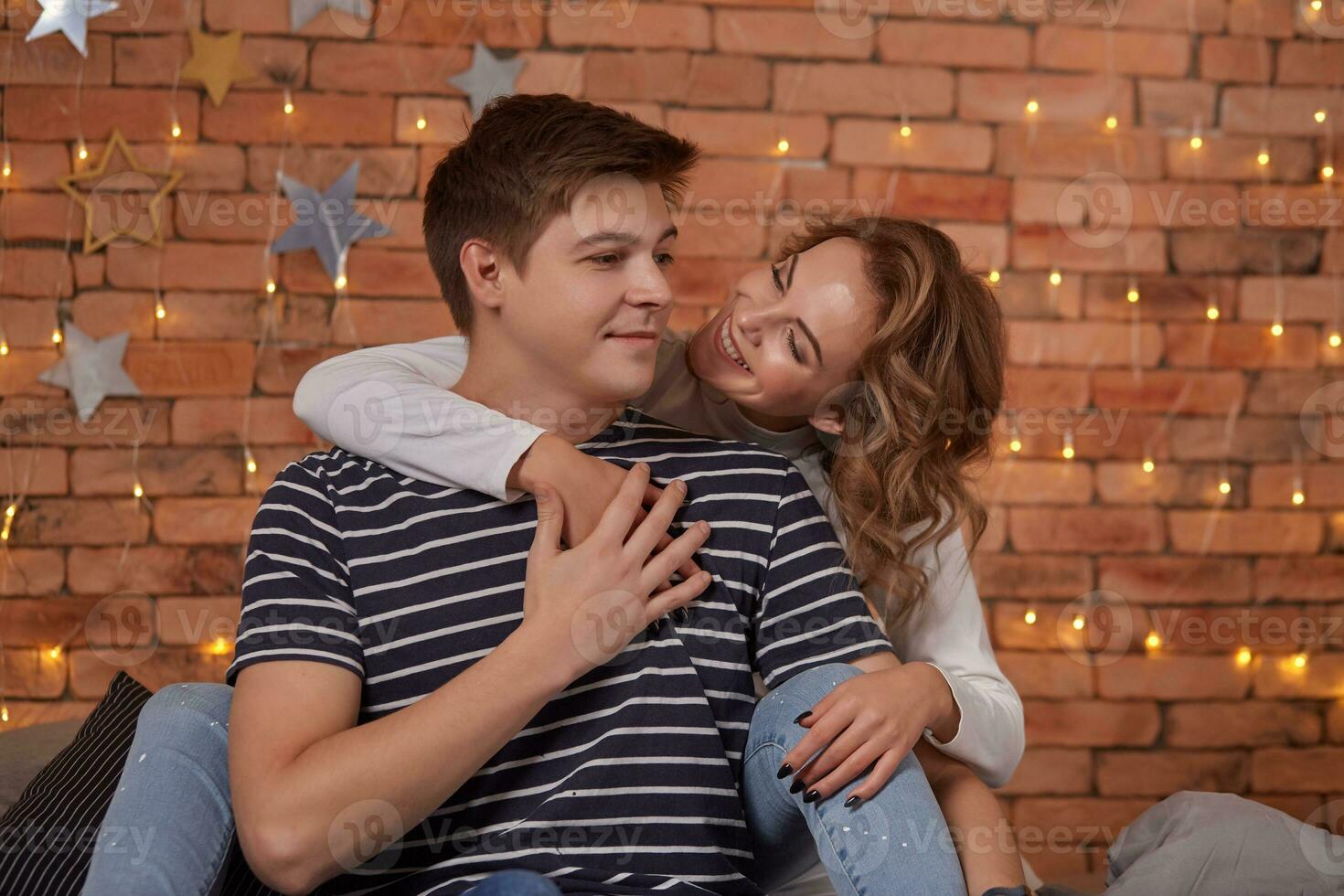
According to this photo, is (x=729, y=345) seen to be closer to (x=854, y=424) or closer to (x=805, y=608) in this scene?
(x=854, y=424)

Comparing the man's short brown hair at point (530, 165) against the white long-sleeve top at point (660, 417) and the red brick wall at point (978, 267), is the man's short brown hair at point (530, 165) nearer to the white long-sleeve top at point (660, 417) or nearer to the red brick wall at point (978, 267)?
the white long-sleeve top at point (660, 417)

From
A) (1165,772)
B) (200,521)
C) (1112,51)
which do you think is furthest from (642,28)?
(1165,772)

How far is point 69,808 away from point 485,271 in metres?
0.79

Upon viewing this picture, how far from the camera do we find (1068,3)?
102 inches

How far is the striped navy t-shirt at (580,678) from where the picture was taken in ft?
3.94

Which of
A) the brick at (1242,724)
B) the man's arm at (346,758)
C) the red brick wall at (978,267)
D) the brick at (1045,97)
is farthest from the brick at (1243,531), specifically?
the man's arm at (346,758)

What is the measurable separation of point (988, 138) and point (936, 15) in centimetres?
29

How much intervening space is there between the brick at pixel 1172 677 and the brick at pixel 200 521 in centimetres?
189

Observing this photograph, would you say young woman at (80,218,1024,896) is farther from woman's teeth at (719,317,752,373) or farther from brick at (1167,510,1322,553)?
brick at (1167,510,1322,553)

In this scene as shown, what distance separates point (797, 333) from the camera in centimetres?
152

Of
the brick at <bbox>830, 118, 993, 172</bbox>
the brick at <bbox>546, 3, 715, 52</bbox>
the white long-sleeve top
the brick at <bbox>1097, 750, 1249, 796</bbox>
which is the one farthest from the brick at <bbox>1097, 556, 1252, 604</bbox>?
the brick at <bbox>546, 3, 715, 52</bbox>

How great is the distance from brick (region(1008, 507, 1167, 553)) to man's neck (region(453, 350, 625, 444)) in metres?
1.40

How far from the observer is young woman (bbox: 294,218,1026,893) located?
1410 mm

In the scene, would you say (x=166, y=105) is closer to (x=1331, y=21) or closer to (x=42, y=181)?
(x=42, y=181)
